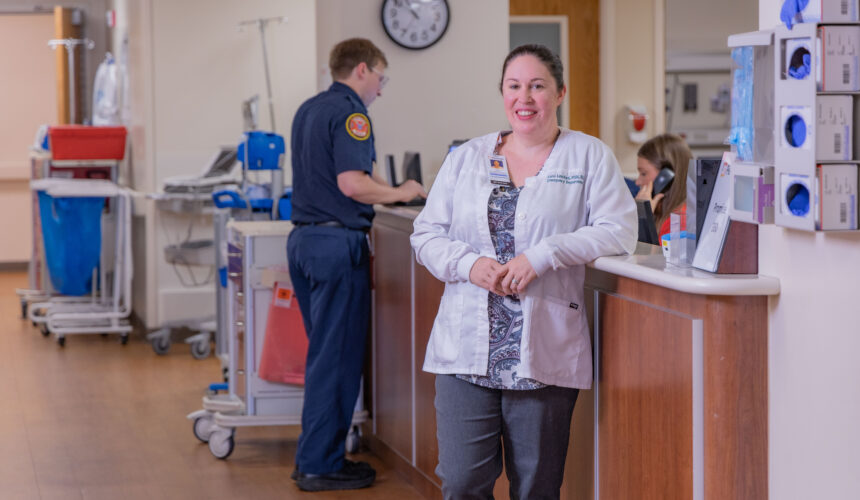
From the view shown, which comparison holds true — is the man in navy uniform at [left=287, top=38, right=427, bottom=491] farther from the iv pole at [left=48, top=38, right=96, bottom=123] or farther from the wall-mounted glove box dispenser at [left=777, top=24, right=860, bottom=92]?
the iv pole at [left=48, top=38, right=96, bottom=123]

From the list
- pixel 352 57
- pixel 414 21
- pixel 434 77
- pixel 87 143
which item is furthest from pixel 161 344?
pixel 352 57

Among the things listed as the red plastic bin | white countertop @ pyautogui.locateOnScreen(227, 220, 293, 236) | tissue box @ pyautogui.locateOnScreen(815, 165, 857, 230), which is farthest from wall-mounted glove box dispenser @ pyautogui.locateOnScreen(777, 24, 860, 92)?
the red plastic bin

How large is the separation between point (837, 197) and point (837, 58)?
244mm

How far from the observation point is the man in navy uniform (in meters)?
4.23

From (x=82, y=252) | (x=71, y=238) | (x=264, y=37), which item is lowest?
(x=82, y=252)

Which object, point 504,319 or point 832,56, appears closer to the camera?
point 832,56

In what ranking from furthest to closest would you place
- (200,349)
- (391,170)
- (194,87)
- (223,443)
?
(194,87) → (200,349) → (391,170) → (223,443)

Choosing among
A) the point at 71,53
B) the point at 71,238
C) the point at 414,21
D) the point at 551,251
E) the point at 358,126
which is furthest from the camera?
the point at 71,53

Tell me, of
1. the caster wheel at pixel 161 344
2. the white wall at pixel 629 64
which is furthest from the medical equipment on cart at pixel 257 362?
the white wall at pixel 629 64

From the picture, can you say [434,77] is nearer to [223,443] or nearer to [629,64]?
[223,443]

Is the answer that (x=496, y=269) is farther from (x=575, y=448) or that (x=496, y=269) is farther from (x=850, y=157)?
(x=850, y=157)

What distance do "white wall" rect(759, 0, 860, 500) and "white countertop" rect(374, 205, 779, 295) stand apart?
45 millimetres

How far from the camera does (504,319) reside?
2768mm

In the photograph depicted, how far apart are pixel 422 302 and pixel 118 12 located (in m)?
6.31
